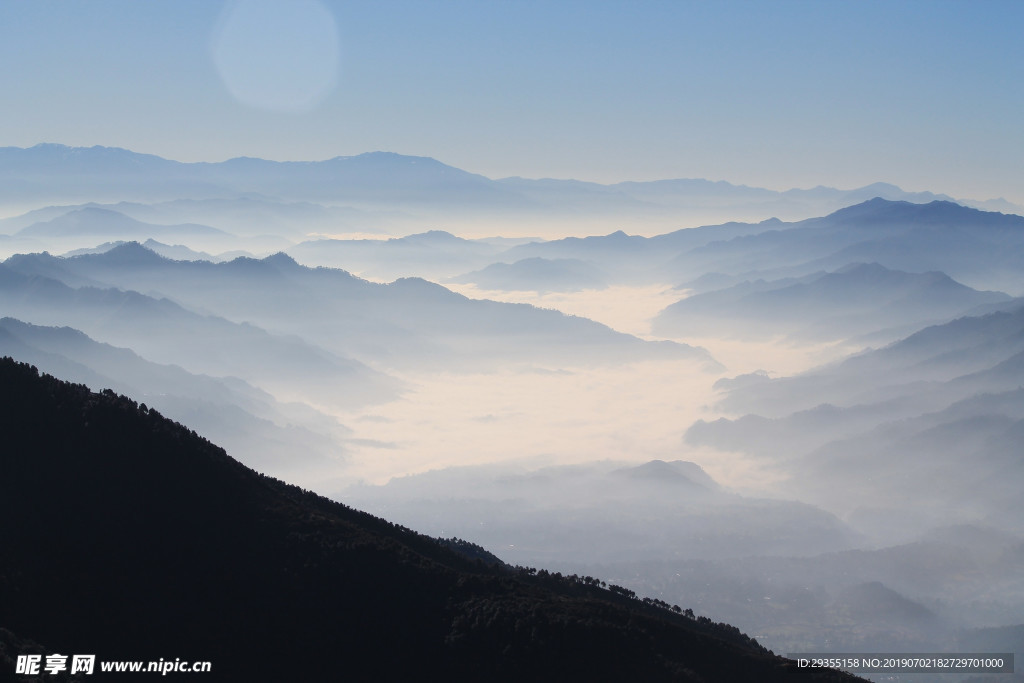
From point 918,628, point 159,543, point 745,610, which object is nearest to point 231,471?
point 159,543

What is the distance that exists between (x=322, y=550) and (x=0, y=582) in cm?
1390

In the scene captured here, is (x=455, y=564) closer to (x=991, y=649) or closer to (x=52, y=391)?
(x=52, y=391)

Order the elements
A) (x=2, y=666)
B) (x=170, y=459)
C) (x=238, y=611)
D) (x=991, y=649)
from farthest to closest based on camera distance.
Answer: (x=991, y=649), (x=170, y=459), (x=238, y=611), (x=2, y=666)

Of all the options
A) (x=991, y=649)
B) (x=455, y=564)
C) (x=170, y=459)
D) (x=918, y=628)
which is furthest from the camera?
(x=918, y=628)

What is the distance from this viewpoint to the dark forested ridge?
3391 cm

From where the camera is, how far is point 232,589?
36.8 m

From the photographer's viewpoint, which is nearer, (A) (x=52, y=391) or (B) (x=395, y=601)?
(B) (x=395, y=601)

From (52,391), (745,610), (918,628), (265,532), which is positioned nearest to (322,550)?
(265,532)

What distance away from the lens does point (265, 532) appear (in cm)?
4072

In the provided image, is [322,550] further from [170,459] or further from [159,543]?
A: [170,459]

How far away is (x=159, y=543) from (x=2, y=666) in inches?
489

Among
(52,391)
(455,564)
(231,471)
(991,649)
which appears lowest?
(991,649)

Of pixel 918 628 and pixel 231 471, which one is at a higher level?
pixel 231 471

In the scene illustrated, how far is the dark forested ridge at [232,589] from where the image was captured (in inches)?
1335
